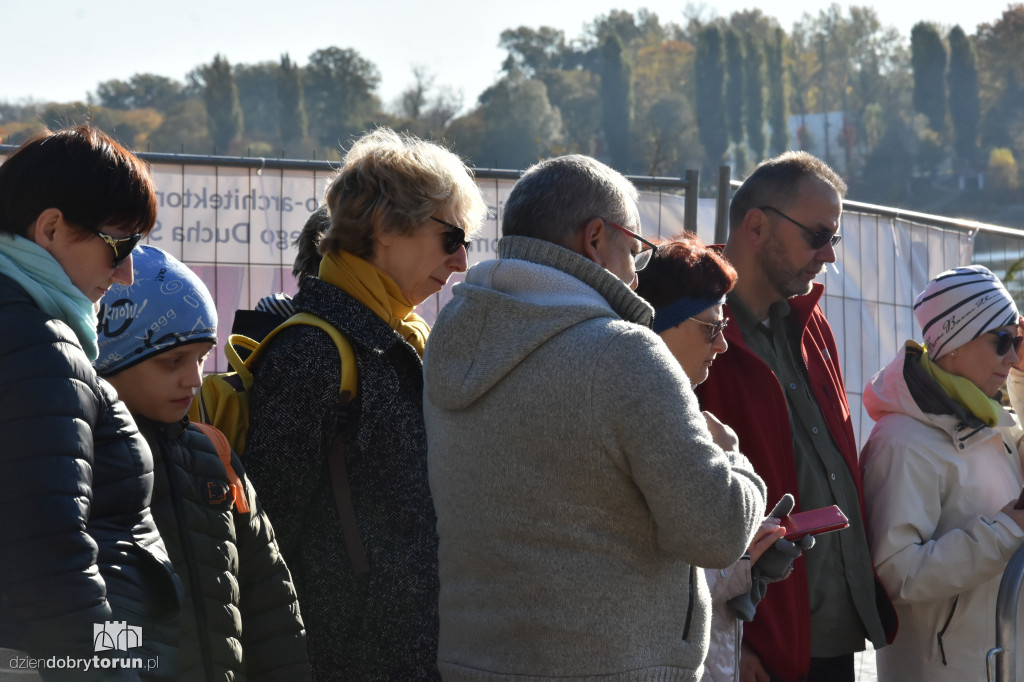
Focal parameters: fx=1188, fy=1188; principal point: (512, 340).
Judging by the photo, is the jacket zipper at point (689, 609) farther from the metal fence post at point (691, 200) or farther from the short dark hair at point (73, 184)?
the metal fence post at point (691, 200)

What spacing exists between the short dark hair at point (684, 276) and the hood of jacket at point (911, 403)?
2.63ft

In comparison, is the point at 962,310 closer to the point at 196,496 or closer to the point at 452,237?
the point at 452,237

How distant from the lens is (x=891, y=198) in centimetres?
8456

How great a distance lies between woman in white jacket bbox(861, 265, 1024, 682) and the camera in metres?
3.25

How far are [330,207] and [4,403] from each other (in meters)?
1.27

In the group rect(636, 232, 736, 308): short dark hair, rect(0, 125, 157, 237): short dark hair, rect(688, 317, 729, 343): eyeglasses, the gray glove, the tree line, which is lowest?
the gray glove

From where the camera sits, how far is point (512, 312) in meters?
2.22

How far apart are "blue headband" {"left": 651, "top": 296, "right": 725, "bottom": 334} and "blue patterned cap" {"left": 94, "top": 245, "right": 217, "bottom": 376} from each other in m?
1.11

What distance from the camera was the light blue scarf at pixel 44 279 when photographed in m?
1.77

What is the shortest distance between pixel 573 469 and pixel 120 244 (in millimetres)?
860

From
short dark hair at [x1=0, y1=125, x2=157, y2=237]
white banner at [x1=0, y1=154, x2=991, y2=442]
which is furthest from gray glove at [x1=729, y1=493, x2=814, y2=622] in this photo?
white banner at [x1=0, y1=154, x2=991, y2=442]

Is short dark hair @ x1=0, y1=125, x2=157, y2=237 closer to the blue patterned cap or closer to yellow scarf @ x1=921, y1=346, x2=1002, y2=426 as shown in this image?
the blue patterned cap

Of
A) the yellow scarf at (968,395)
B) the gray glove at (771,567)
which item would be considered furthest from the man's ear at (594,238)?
the yellow scarf at (968,395)

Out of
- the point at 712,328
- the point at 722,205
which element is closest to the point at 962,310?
the point at 712,328
